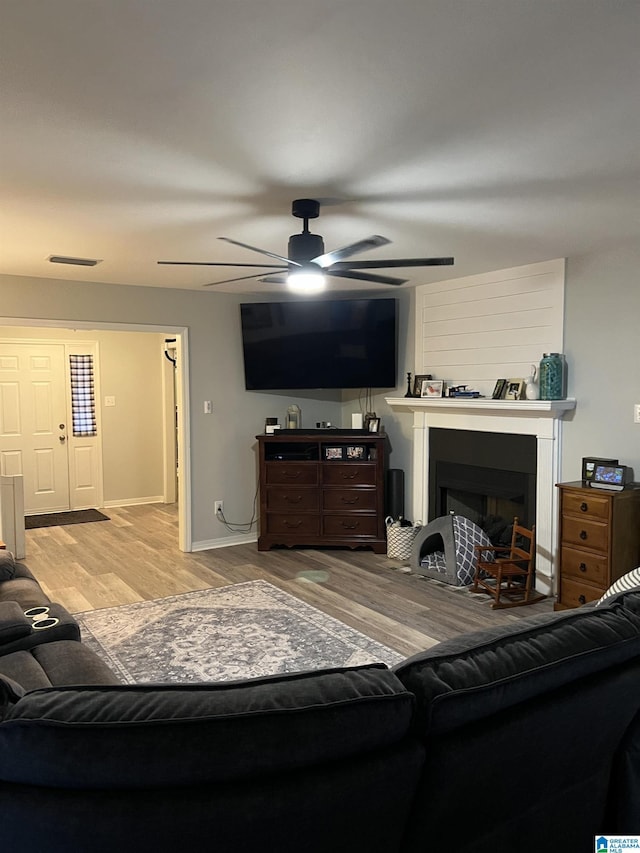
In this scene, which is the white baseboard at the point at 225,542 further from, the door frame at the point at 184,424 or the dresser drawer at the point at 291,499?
the dresser drawer at the point at 291,499

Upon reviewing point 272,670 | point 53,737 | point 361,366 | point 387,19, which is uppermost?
point 387,19

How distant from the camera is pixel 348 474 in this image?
18.8ft

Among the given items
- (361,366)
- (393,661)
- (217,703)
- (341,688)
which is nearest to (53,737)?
(217,703)

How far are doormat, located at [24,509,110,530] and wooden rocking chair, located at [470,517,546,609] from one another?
4.37 meters

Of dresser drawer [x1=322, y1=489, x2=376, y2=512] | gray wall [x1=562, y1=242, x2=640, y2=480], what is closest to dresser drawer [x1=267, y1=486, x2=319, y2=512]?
dresser drawer [x1=322, y1=489, x2=376, y2=512]

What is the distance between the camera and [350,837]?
3.95 feet

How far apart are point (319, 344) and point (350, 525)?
167cm

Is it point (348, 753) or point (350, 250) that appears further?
point (350, 250)

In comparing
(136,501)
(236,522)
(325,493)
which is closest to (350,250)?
(325,493)

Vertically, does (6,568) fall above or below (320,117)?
below

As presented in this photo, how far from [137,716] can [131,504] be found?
7.33m

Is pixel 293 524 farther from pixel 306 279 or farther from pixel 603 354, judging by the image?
pixel 306 279

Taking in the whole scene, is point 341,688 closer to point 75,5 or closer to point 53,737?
point 53,737

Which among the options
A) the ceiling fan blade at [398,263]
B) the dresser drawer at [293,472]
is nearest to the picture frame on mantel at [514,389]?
the dresser drawer at [293,472]
